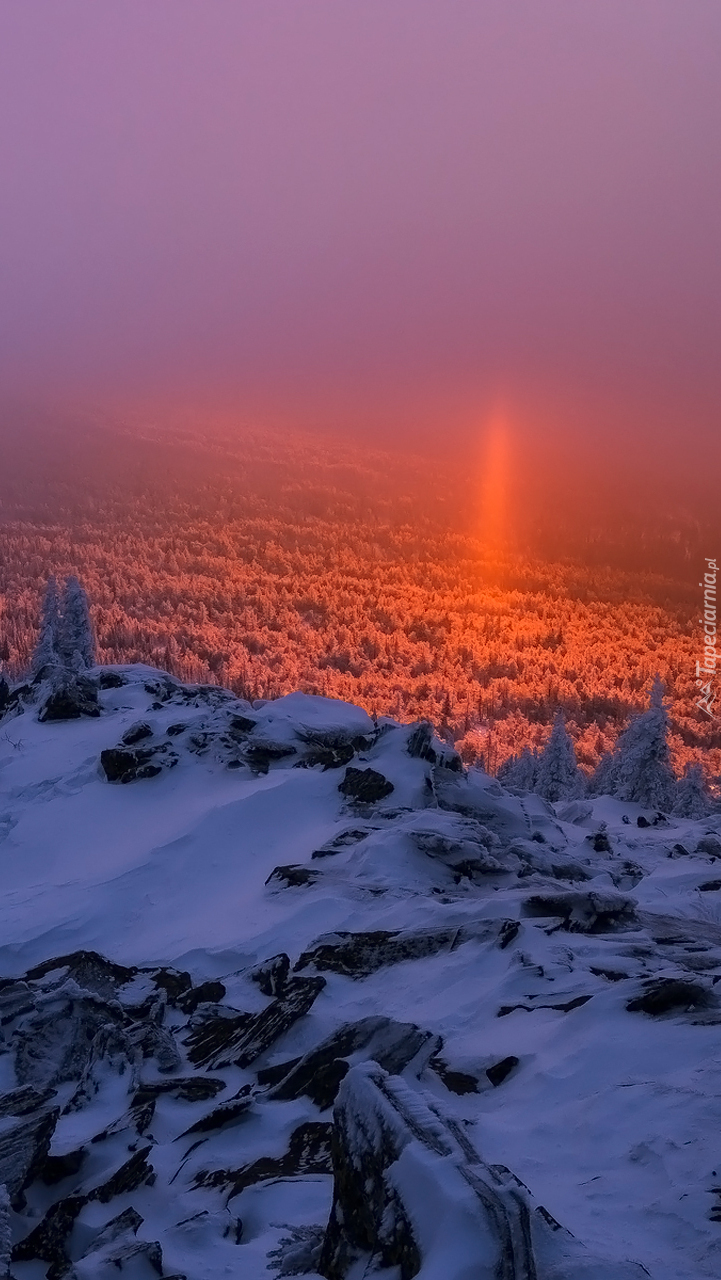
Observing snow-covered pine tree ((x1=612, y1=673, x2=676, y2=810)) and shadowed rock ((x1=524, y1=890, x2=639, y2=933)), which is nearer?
shadowed rock ((x1=524, y1=890, x2=639, y2=933))

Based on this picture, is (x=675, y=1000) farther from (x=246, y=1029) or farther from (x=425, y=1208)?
(x=246, y=1029)

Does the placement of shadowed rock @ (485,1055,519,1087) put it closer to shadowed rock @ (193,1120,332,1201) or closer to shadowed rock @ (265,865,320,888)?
shadowed rock @ (193,1120,332,1201)

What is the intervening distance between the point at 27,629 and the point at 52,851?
193 m

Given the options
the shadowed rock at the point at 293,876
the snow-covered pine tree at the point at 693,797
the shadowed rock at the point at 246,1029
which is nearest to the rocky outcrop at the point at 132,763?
the shadowed rock at the point at 293,876

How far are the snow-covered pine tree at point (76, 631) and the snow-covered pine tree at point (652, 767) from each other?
34092 mm

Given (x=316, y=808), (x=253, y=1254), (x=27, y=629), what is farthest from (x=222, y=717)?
(x=27, y=629)

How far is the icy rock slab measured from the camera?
4395mm

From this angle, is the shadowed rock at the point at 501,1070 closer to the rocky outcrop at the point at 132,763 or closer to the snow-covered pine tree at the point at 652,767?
the rocky outcrop at the point at 132,763

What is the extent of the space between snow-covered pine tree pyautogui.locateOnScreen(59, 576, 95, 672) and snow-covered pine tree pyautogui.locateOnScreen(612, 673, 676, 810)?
34.1 m

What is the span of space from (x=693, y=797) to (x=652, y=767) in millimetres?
6688

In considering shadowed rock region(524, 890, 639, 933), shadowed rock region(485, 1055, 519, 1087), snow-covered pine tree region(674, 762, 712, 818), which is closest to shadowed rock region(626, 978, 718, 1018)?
shadowed rock region(485, 1055, 519, 1087)

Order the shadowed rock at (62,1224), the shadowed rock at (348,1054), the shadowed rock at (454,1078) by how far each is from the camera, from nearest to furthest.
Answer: the shadowed rock at (62,1224)
the shadowed rock at (454,1078)
the shadowed rock at (348,1054)

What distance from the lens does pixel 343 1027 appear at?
28.1ft

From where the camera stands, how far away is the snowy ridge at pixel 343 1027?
5.44m
